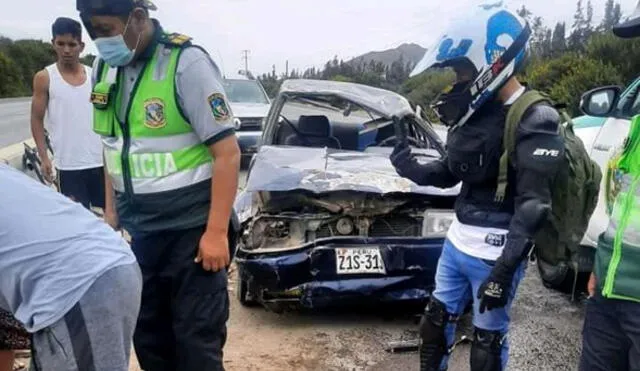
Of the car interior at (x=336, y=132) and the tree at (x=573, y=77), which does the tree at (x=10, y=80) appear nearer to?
the tree at (x=573, y=77)

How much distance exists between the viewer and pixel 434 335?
3.00 m

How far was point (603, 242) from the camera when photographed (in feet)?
7.13

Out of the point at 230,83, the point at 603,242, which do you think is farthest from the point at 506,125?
the point at 230,83

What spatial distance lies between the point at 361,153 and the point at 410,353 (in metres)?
1.73

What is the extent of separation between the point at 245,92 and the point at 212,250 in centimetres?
944

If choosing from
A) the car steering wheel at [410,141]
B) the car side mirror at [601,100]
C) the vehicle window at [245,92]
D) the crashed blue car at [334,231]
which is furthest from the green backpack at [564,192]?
the vehicle window at [245,92]

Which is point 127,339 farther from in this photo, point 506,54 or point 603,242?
point 506,54

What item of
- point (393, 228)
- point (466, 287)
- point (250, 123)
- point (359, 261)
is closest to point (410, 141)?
point (393, 228)

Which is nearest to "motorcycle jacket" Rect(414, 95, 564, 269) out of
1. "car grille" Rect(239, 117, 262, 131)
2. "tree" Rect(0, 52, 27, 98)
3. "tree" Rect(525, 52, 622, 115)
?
"car grille" Rect(239, 117, 262, 131)

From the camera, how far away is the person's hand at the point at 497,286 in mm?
2525

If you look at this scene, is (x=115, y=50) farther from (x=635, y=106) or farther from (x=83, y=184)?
(x=635, y=106)

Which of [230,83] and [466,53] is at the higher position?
[466,53]

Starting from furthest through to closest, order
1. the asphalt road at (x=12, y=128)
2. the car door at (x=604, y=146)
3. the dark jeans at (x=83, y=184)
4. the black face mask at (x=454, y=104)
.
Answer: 1. the asphalt road at (x=12, y=128)
2. the dark jeans at (x=83, y=184)
3. the car door at (x=604, y=146)
4. the black face mask at (x=454, y=104)

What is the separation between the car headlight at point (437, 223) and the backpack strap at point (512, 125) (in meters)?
1.40
